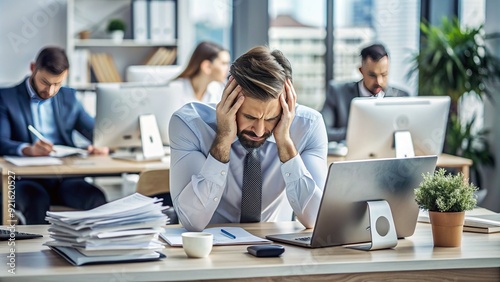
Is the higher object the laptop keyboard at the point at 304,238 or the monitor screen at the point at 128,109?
the monitor screen at the point at 128,109

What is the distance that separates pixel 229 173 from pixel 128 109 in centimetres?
152

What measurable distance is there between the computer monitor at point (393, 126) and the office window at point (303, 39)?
295 centimetres

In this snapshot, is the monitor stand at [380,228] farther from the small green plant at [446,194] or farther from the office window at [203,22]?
the office window at [203,22]

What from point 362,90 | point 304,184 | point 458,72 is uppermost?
point 458,72

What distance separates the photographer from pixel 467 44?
5.42m

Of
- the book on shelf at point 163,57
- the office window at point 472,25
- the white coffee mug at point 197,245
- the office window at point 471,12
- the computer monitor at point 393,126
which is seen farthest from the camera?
the book on shelf at point 163,57

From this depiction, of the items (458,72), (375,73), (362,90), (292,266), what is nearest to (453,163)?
(362,90)

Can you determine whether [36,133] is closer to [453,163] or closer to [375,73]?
[375,73]

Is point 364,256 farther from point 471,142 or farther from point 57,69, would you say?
point 471,142

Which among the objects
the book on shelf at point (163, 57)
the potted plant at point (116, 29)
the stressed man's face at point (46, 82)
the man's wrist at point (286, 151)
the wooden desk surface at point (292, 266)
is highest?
the potted plant at point (116, 29)

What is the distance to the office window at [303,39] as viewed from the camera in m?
6.53

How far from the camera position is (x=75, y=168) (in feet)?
12.5

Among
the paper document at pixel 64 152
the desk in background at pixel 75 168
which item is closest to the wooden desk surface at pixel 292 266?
the desk in background at pixel 75 168

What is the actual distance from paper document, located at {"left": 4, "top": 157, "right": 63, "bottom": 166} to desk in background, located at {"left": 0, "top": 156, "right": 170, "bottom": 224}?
0.02 metres
